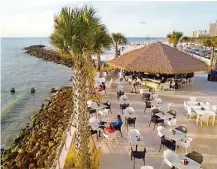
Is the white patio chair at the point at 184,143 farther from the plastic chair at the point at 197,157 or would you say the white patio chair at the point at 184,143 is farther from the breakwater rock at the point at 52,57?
the breakwater rock at the point at 52,57

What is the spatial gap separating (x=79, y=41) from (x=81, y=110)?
1903 millimetres

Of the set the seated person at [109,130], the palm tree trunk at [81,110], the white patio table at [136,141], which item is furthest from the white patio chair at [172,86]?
the palm tree trunk at [81,110]

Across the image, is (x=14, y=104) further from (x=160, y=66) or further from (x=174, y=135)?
(x=174, y=135)

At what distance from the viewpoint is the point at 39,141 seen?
13.7 m

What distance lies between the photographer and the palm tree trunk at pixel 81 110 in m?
6.95

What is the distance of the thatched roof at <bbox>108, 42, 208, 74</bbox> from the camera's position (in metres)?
16.4

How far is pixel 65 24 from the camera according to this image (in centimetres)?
636

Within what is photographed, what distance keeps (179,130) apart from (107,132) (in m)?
2.62

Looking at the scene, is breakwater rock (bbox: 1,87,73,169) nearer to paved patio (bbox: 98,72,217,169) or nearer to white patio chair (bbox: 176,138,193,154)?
paved patio (bbox: 98,72,217,169)

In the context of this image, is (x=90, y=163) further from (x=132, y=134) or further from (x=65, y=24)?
(x=65, y=24)

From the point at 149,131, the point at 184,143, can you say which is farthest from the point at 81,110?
the point at 149,131

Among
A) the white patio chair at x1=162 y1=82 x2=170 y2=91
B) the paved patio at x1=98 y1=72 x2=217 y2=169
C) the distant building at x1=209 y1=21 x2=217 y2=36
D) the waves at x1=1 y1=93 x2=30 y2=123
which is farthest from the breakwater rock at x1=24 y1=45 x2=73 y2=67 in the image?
the distant building at x1=209 y1=21 x2=217 y2=36

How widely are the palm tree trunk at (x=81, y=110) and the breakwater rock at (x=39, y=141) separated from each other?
291 centimetres

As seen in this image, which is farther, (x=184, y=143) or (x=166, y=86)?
(x=166, y=86)
